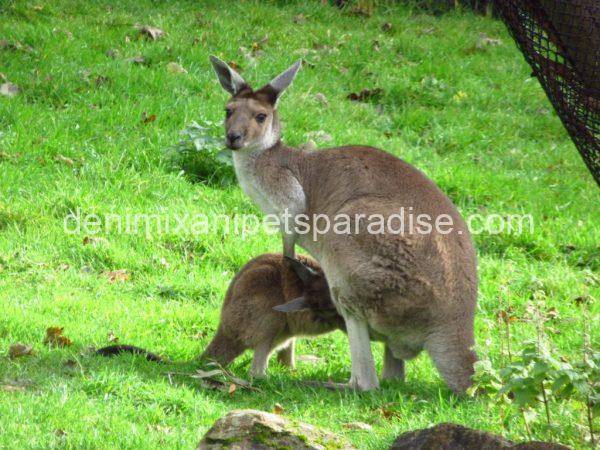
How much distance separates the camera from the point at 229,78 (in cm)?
679

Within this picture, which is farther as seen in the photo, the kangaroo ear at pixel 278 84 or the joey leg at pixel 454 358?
the kangaroo ear at pixel 278 84

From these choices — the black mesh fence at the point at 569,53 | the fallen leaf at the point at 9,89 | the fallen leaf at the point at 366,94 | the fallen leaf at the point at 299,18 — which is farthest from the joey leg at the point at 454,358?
the fallen leaf at the point at 299,18

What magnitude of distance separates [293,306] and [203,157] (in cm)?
342

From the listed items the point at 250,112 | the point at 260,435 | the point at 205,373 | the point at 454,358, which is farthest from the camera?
the point at 250,112

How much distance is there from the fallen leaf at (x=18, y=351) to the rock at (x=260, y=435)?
2185 millimetres

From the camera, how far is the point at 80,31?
11523mm

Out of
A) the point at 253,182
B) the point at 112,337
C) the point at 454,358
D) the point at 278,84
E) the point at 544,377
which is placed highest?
the point at 278,84

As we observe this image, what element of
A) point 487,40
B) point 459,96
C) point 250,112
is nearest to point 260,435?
point 250,112

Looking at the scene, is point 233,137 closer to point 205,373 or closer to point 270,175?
point 270,175

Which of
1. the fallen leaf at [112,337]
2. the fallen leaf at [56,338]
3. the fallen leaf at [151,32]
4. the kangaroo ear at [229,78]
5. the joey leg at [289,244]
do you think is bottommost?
the fallen leaf at [112,337]

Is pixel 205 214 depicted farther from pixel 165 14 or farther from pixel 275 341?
pixel 165 14

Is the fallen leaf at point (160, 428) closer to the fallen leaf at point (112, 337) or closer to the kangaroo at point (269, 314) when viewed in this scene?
the kangaroo at point (269, 314)

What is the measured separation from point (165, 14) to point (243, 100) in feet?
21.2

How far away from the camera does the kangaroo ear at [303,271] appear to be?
6.27 m
